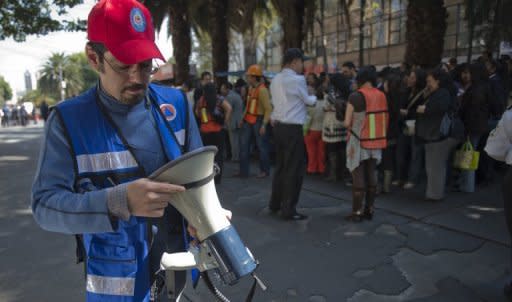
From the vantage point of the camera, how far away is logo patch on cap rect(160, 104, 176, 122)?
4.69ft

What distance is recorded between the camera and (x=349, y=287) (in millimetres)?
3189

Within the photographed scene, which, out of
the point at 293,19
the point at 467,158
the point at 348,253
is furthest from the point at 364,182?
the point at 293,19

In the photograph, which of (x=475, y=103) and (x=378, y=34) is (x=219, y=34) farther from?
(x=378, y=34)

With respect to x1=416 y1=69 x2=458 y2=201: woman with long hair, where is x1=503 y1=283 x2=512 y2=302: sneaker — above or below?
below

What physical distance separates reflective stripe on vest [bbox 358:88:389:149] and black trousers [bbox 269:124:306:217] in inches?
29.3

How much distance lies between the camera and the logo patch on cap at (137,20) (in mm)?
1226

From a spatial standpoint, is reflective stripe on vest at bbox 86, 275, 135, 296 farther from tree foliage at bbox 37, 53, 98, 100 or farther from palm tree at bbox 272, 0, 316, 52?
tree foliage at bbox 37, 53, 98, 100

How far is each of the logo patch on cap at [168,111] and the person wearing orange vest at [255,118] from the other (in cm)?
525

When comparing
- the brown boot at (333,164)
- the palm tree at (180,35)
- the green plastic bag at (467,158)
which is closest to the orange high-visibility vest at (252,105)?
the brown boot at (333,164)

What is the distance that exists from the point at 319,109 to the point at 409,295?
4.08m

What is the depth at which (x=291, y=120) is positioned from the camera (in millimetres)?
4664

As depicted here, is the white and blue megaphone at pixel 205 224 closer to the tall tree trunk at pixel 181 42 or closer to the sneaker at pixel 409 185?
the sneaker at pixel 409 185

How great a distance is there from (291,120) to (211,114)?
2.25 m

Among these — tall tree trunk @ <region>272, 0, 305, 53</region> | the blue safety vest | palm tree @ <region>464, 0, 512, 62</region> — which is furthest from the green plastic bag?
tall tree trunk @ <region>272, 0, 305, 53</region>
